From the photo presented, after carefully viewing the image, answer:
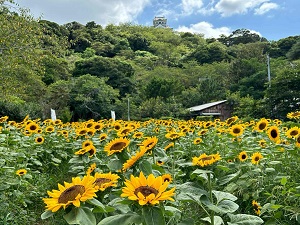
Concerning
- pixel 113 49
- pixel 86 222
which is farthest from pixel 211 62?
pixel 86 222

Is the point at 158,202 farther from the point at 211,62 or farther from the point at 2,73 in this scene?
the point at 211,62

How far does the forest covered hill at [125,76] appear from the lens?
24.0 ft

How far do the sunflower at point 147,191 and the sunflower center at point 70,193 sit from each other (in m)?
0.11

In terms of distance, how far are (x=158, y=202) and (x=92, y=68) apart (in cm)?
2494

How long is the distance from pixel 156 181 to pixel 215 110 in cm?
2065

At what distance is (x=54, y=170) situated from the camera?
425cm

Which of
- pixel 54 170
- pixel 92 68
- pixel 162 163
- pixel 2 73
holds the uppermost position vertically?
pixel 92 68

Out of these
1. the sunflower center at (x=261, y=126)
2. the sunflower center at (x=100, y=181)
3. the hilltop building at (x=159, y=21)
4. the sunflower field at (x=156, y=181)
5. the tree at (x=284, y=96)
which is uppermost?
the hilltop building at (x=159, y=21)

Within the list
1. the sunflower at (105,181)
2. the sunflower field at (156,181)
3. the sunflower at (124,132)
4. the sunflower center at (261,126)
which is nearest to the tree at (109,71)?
the sunflower field at (156,181)

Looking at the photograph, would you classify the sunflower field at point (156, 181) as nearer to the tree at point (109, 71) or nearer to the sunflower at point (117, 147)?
the sunflower at point (117, 147)

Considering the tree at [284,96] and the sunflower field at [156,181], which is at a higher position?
the tree at [284,96]

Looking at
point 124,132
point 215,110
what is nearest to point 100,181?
point 124,132

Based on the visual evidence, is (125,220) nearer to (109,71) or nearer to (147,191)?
(147,191)

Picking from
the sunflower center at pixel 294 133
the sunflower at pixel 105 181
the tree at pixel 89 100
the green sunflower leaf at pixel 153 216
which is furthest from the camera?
the tree at pixel 89 100
